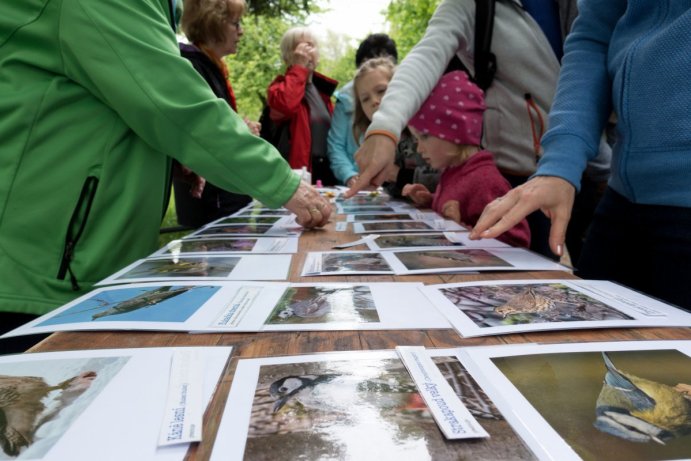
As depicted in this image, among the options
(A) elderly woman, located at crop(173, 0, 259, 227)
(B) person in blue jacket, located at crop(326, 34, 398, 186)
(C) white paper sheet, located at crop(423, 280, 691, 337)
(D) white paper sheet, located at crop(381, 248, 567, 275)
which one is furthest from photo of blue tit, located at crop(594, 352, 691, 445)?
(B) person in blue jacket, located at crop(326, 34, 398, 186)

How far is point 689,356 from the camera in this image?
1.40ft

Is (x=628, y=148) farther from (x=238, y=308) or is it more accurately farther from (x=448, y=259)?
(x=238, y=308)

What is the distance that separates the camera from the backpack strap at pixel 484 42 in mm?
1182

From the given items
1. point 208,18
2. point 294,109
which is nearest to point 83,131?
point 208,18

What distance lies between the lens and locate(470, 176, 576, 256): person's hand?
76cm

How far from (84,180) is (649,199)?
3.20ft

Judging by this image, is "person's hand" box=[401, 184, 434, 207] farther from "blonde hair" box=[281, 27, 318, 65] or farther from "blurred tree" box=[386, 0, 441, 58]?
"blurred tree" box=[386, 0, 441, 58]

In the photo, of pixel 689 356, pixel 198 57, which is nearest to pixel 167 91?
pixel 689 356

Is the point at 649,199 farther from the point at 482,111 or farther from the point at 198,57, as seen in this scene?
the point at 198,57

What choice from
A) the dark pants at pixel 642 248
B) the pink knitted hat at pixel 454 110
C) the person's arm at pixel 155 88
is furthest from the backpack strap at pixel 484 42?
the person's arm at pixel 155 88

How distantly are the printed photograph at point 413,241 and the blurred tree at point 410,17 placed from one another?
3626mm

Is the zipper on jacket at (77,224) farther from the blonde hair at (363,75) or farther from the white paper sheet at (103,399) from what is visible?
the blonde hair at (363,75)

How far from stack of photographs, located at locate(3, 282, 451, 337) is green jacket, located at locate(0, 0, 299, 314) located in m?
0.19

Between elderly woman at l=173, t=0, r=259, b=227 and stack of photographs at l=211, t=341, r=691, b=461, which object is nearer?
stack of photographs at l=211, t=341, r=691, b=461
